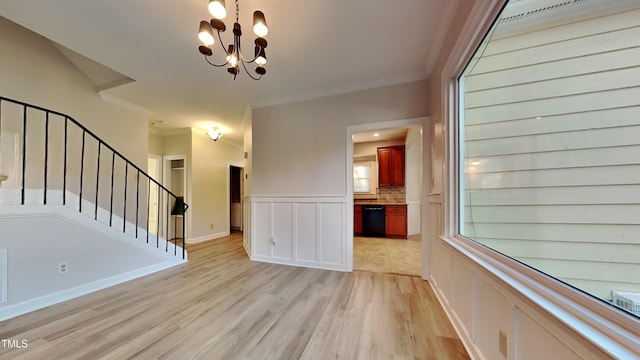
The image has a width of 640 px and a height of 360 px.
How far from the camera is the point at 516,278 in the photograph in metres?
1.11

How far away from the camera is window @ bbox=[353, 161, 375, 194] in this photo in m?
6.50

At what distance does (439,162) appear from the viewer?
2.44 meters

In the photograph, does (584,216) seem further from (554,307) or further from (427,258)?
(427,258)

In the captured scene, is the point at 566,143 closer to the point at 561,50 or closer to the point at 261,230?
the point at 561,50

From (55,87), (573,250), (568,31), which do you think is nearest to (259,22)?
(568,31)

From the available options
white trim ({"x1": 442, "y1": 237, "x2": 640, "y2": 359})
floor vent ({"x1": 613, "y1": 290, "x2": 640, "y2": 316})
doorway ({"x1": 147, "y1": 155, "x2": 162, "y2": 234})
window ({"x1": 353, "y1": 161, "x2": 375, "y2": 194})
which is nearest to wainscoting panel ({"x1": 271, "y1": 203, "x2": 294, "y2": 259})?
white trim ({"x1": 442, "y1": 237, "x2": 640, "y2": 359})

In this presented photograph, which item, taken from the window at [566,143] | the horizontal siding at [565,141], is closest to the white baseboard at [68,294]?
the window at [566,143]

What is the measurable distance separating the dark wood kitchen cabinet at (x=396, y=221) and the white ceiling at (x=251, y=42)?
354 cm

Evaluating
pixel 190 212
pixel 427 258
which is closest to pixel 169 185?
pixel 190 212

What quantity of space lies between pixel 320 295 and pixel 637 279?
2204 millimetres

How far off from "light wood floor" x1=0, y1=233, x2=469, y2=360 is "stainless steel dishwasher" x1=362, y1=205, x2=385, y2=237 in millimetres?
2959

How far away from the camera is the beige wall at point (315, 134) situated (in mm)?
3117

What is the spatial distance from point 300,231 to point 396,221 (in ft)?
10.5

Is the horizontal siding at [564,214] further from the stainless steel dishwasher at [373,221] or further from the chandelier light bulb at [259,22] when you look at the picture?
the stainless steel dishwasher at [373,221]
